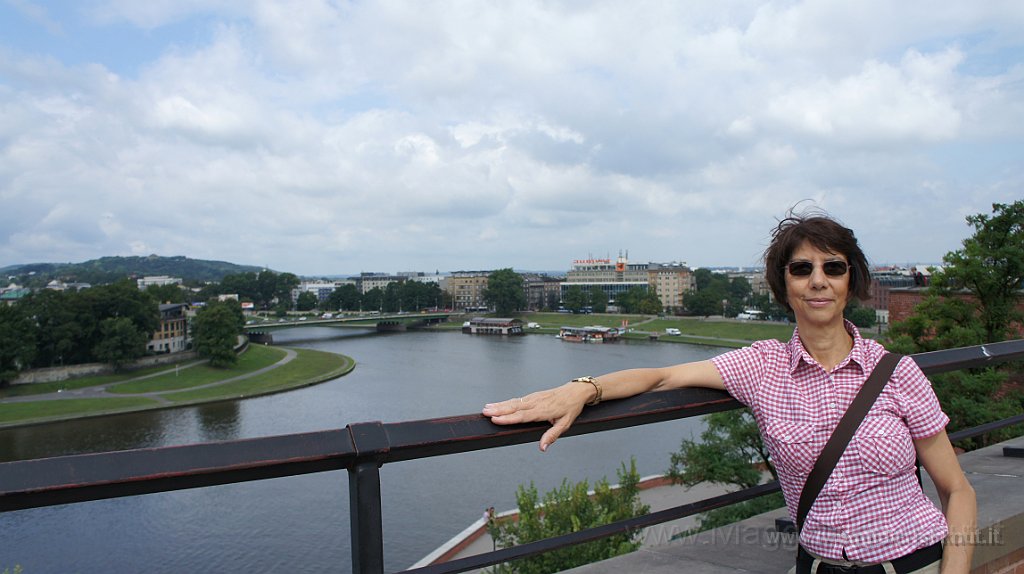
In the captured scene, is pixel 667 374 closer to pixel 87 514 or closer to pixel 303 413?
pixel 87 514

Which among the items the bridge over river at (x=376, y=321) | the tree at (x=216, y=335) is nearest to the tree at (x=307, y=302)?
the bridge over river at (x=376, y=321)

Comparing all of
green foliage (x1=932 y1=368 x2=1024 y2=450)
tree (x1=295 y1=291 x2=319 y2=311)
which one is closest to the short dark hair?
green foliage (x1=932 y1=368 x2=1024 y2=450)

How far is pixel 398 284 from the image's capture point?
93438 millimetres

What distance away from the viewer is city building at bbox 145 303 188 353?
4550 cm

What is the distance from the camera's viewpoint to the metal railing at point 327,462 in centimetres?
92

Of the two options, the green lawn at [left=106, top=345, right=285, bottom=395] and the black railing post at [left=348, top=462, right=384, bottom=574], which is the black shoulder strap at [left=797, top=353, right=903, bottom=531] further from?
the green lawn at [left=106, top=345, right=285, bottom=395]

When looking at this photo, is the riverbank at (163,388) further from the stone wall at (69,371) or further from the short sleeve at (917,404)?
the short sleeve at (917,404)

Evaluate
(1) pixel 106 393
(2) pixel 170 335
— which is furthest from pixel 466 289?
(1) pixel 106 393

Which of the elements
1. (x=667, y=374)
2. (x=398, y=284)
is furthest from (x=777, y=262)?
(x=398, y=284)

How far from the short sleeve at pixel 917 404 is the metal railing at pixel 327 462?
0.40 m

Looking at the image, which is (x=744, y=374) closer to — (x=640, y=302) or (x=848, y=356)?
(x=848, y=356)

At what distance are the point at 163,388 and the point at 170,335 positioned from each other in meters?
10.8

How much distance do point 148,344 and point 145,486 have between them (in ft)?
163

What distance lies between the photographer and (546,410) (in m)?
1.29
